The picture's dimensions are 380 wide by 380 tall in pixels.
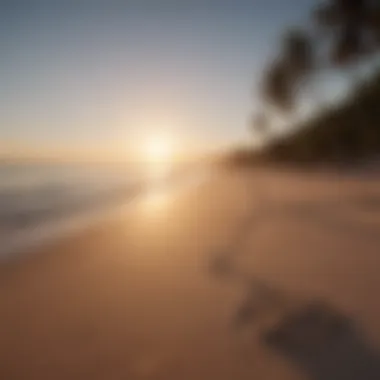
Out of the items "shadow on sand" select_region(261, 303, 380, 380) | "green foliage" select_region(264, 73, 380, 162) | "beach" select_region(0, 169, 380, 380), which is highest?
"green foliage" select_region(264, 73, 380, 162)

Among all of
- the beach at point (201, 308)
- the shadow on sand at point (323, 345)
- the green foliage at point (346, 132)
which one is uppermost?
the green foliage at point (346, 132)

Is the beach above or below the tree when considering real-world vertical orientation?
below

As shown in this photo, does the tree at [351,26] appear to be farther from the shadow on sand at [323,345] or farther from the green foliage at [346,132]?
the shadow on sand at [323,345]

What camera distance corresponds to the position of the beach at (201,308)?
8.56ft

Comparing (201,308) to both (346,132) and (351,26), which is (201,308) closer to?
(351,26)

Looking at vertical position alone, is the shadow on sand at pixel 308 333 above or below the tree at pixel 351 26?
below

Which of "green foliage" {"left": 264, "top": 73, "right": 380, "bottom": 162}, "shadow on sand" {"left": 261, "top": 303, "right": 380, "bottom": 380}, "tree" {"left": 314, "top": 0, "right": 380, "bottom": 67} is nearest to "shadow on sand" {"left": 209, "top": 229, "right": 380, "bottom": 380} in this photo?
"shadow on sand" {"left": 261, "top": 303, "right": 380, "bottom": 380}

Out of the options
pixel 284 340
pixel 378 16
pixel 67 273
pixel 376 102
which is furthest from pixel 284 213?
pixel 376 102

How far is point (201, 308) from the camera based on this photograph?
344cm

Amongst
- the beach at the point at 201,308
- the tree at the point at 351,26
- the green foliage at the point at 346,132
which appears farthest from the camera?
the green foliage at the point at 346,132

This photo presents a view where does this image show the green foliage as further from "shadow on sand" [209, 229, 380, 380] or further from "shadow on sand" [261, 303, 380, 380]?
"shadow on sand" [261, 303, 380, 380]

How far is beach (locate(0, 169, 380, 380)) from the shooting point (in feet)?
8.56

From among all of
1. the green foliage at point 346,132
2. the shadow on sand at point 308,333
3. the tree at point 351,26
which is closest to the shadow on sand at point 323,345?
the shadow on sand at point 308,333

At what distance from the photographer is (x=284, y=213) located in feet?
27.1
